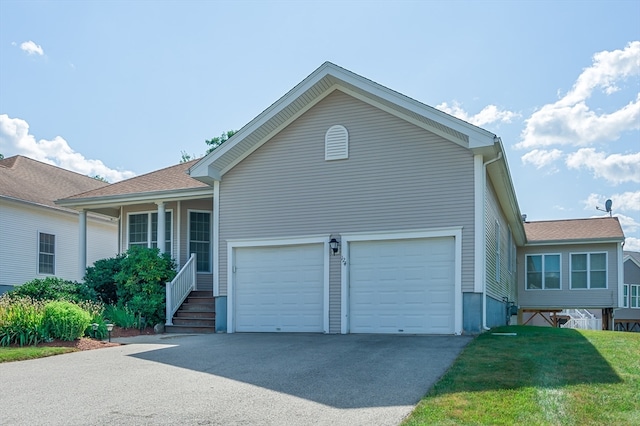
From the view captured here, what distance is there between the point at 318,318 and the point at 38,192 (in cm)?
1286

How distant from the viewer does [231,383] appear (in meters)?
6.62

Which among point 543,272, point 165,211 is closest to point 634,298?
point 543,272

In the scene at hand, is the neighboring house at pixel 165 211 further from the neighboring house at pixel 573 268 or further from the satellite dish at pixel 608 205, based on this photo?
the satellite dish at pixel 608 205

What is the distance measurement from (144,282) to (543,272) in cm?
1654

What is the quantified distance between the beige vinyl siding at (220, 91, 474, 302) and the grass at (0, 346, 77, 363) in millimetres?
4492

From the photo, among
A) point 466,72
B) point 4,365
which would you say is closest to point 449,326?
point 466,72

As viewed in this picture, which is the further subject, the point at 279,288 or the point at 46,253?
the point at 46,253

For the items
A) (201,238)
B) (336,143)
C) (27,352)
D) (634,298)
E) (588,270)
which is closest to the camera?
(27,352)

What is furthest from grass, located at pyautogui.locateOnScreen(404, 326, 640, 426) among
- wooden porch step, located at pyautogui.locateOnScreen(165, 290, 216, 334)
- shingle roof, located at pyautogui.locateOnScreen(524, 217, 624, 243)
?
shingle roof, located at pyautogui.locateOnScreen(524, 217, 624, 243)

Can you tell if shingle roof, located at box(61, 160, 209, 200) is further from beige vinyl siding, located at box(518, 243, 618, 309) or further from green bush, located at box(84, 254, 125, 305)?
beige vinyl siding, located at box(518, 243, 618, 309)

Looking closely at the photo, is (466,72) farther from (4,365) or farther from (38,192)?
(38,192)

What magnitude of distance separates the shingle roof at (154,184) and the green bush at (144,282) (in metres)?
2.04

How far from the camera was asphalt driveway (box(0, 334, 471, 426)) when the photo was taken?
17.1 feet

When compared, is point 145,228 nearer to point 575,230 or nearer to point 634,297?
point 575,230
